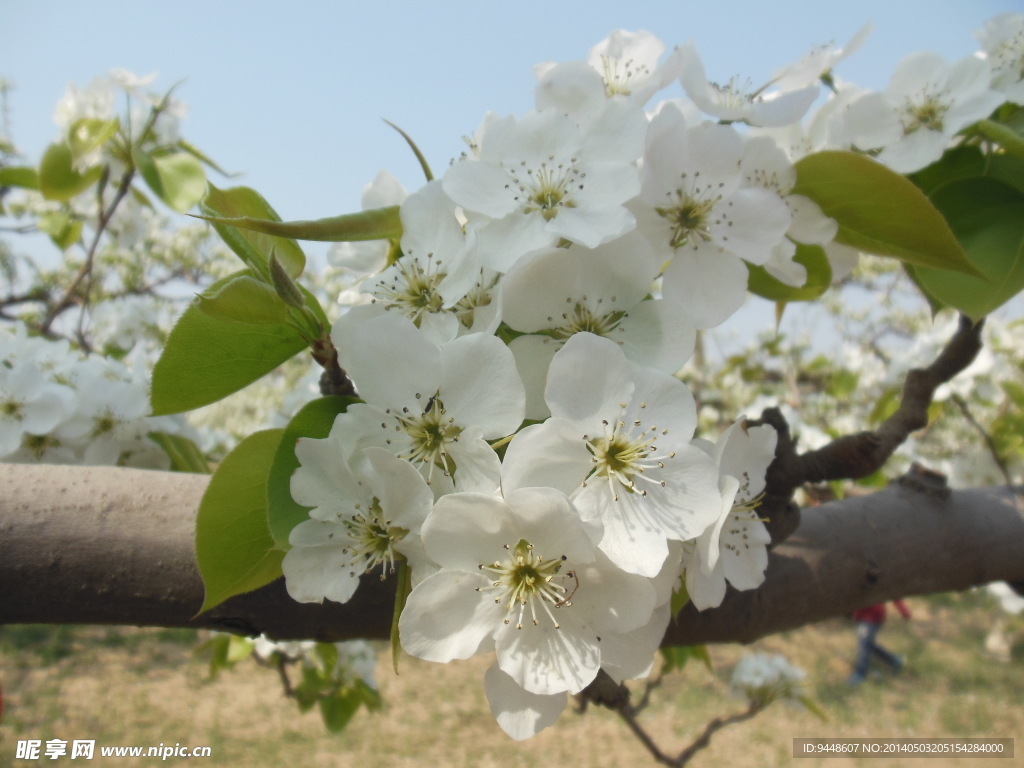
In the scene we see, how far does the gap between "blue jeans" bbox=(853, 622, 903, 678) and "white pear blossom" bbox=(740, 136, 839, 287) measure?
5091 millimetres

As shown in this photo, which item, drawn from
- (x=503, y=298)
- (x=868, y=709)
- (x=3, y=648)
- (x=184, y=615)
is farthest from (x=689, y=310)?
(x=3, y=648)

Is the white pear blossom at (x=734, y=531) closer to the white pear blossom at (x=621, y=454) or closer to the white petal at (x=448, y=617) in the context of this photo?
the white pear blossom at (x=621, y=454)

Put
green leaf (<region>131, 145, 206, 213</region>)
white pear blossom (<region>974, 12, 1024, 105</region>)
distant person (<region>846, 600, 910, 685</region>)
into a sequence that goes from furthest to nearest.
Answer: distant person (<region>846, 600, 910, 685</region>), green leaf (<region>131, 145, 206, 213</region>), white pear blossom (<region>974, 12, 1024, 105</region>)

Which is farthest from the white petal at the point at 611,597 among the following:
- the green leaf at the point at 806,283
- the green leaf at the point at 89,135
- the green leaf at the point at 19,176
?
the green leaf at the point at 19,176

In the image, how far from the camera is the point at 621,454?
500 mm

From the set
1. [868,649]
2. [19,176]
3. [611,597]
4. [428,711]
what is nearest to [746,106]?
[611,597]

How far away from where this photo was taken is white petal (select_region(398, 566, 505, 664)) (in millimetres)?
467

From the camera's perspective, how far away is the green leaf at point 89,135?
127 cm

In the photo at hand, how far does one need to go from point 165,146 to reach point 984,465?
3.10 meters

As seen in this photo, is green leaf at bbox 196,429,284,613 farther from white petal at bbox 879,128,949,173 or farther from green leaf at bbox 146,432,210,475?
white petal at bbox 879,128,949,173

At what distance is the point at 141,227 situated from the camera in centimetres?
187

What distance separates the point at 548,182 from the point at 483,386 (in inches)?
7.9

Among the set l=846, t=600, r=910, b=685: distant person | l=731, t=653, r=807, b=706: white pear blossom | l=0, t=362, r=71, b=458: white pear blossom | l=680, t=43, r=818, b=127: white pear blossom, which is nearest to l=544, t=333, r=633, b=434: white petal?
l=680, t=43, r=818, b=127: white pear blossom

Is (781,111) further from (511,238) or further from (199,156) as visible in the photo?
(199,156)
